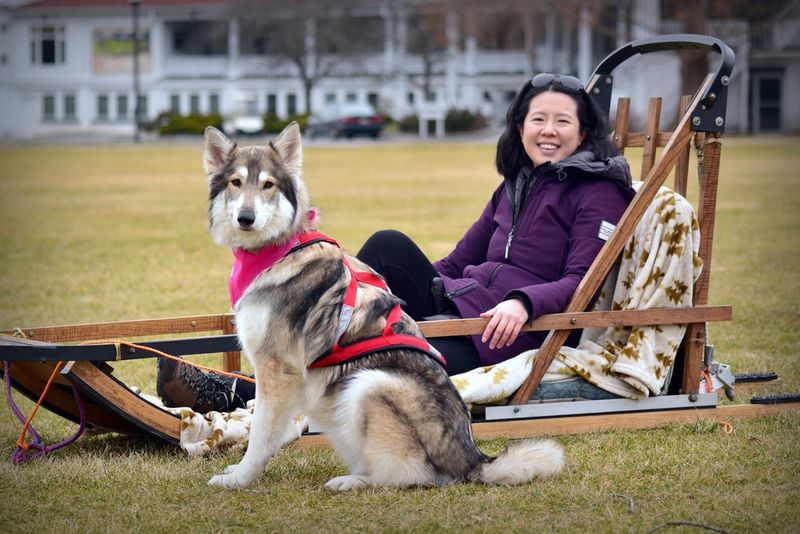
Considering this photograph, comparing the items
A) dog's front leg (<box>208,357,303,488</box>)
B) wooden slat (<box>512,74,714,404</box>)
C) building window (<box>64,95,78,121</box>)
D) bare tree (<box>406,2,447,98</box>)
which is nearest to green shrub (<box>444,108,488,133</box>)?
bare tree (<box>406,2,447,98</box>)

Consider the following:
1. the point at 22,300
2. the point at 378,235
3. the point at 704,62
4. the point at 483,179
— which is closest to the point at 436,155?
the point at 483,179

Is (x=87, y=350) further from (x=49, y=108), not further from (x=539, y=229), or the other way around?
(x=49, y=108)

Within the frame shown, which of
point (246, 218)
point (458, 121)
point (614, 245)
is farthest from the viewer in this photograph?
point (458, 121)

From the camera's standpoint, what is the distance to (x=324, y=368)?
466 cm

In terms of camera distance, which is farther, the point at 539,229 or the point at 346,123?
the point at 346,123

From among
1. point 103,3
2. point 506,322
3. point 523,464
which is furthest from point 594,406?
point 103,3

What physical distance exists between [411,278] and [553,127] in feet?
3.87

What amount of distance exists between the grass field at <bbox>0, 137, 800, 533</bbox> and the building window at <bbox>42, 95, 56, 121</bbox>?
155ft

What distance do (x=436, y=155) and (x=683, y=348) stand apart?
32.4m

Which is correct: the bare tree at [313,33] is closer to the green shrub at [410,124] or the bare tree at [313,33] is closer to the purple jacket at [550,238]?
the green shrub at [410,124]

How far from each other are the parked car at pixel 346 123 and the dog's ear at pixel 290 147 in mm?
46544

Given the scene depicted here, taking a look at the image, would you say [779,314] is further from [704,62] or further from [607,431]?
[704,62]

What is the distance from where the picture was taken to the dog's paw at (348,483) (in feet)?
15.2

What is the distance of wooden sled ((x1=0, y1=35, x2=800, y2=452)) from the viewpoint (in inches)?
198
